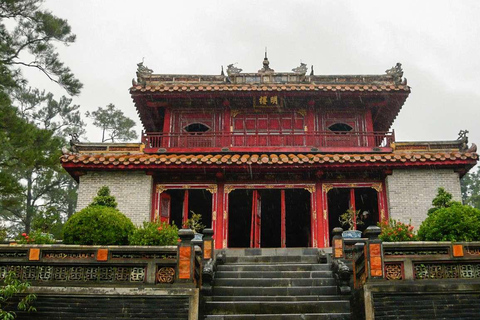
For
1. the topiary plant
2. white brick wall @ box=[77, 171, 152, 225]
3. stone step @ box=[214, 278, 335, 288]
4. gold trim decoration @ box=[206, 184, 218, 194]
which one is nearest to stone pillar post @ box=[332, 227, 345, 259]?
stone step @ box=[214, 278, 335, 288]

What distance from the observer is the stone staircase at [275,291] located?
9.16 metres

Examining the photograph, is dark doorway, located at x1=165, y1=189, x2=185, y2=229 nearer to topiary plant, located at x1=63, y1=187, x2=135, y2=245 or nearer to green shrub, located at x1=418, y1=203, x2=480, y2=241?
topiary plant, located at x1=63, y1=187, x2=135, y2=245

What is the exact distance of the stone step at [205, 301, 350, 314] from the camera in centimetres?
917

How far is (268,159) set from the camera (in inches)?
565

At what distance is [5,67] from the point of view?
14.3 m

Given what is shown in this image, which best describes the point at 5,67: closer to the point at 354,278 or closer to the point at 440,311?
the point at 354,278

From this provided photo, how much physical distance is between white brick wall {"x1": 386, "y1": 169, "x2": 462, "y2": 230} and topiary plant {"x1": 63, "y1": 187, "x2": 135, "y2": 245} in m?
7.98

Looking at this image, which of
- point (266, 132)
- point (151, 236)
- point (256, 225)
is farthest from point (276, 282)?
point (266, 132)

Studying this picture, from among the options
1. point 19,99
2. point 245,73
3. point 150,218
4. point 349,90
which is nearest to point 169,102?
point 245,73

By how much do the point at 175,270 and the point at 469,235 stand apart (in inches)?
213

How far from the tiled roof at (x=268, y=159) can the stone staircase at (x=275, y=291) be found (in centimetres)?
343

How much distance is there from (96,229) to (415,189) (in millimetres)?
9194

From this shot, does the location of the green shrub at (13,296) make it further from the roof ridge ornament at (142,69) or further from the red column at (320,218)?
→ the roof ridge ornament at (142,69)

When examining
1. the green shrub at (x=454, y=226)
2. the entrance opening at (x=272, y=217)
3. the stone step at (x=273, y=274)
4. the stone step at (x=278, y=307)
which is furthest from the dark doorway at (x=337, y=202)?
the stone step at (x=278, y=307)
